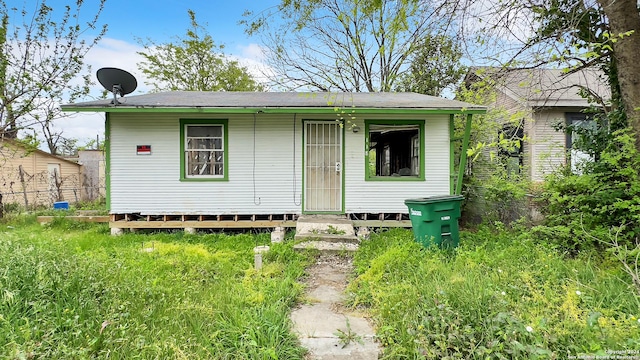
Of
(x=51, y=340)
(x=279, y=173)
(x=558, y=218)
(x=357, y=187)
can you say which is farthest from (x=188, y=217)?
(x=558, y=218)

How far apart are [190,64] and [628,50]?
61.2ft

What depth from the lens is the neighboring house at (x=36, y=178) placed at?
1098 cm

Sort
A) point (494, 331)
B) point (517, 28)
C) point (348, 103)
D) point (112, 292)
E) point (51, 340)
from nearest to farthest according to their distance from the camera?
1. point (51, 340)
2. point (494, 331)
3. point (112, 292)
4. point (517, 28)
5. point (348, 103)

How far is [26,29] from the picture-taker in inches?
309

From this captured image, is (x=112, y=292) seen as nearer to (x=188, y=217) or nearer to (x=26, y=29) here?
(x=188, y=217)

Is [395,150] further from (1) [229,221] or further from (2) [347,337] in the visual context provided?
(2) [347,337]

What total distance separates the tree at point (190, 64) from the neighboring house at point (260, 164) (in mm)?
12032

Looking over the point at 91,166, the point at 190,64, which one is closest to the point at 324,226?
the point at 190,64

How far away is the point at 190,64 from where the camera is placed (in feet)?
57.8

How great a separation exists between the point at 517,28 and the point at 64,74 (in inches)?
411

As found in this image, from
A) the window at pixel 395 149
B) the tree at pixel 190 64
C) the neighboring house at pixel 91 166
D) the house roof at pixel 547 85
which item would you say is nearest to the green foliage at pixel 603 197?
the house roof at pixel 547 85

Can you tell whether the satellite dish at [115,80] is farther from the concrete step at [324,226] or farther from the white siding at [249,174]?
the concrete step at [324,226]

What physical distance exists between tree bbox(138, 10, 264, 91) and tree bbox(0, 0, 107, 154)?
9535mm

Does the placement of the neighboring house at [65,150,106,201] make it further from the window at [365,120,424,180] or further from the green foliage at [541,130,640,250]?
the green foliage at [541,130,640,250]
